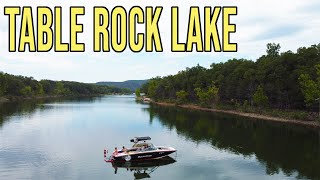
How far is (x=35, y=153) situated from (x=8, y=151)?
399 cm

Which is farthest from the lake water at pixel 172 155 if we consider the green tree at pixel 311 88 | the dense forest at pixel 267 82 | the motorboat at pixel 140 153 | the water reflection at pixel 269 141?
the dense forest at pixel 267 82

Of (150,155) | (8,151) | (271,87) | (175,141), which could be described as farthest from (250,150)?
(271,87)

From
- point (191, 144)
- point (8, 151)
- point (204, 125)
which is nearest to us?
point (8, 151)

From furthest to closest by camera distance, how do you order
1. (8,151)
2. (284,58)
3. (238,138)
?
(284,58)
(238,138)
(8,151)

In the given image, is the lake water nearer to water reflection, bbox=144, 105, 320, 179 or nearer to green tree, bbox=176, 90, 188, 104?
water reflection, bbox=144, 105, 320, 179

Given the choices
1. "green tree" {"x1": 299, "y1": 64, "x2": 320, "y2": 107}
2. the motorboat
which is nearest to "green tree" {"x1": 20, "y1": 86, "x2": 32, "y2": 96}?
"green tree" {"x1": 299, "y1": 64, "x2": 320, "y2": 107}

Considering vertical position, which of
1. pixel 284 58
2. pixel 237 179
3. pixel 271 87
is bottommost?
pixel 237 179

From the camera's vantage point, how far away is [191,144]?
50812 millimetres

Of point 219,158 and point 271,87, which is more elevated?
point 271,87

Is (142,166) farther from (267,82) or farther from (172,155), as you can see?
(267,82)

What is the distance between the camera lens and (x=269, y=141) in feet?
177

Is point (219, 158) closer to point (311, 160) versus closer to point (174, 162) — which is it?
point (174, 162)

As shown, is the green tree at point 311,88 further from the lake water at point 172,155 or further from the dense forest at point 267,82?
the lake water at point 172,155

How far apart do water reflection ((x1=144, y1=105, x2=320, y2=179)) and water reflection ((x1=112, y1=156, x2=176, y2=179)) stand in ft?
36.3
